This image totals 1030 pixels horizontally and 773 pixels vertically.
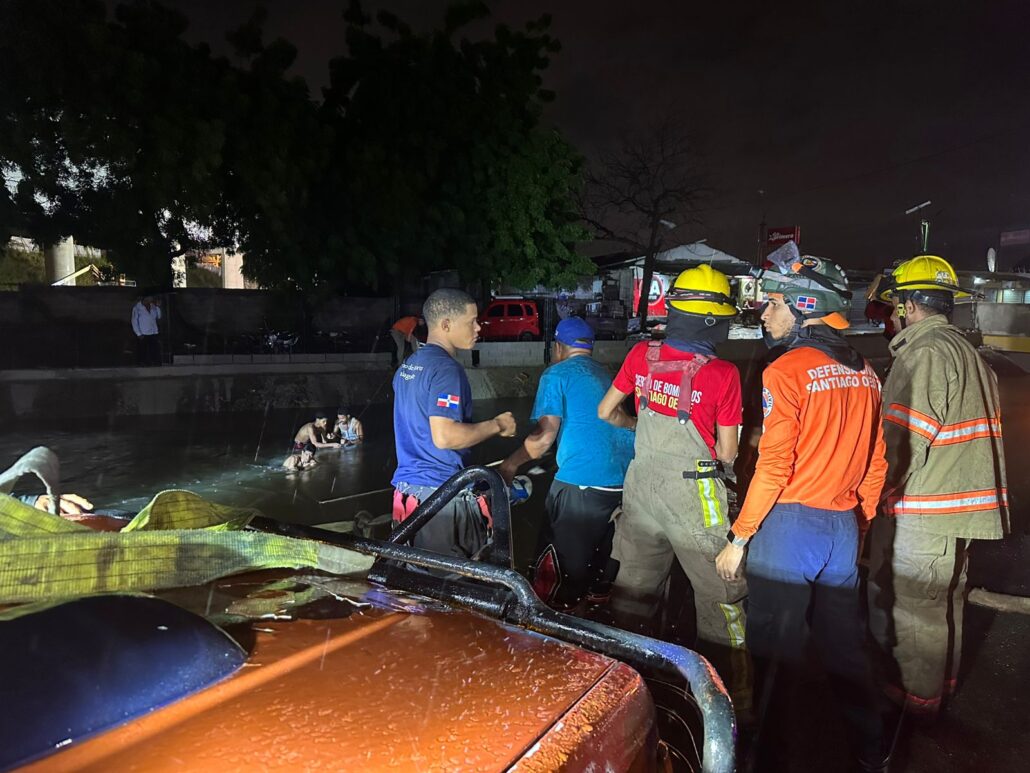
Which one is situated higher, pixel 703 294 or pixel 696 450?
pixel 703 294

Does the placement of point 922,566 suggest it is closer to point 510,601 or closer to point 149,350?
point 510,601

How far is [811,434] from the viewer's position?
2633 mm

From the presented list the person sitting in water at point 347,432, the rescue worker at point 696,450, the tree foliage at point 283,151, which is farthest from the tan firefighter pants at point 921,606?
the tree foliage at point 283,151

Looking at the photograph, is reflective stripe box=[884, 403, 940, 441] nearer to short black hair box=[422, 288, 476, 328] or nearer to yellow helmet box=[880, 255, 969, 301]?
yellow helmet box=[880, 255, 969, 301]

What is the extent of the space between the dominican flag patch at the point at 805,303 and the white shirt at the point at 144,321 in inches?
596

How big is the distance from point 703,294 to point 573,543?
1.56m

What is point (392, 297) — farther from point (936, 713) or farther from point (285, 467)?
point (936, 713)

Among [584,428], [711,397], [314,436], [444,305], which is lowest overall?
[314,436]

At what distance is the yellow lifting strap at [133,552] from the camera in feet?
4.72

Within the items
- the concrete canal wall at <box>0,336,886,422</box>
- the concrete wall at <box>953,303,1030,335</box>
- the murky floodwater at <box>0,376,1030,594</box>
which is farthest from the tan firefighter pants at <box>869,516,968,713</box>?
the concrete wall at <box>953,303,1030,335</box>

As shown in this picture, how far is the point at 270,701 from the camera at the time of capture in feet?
4.02

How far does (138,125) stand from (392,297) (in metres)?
9.40

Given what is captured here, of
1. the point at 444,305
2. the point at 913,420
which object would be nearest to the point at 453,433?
the point at 444,305

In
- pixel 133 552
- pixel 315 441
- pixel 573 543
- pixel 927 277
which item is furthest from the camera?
pixel 315 441
